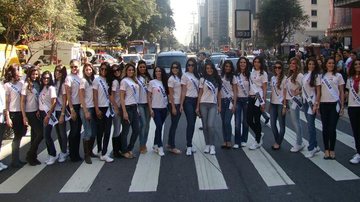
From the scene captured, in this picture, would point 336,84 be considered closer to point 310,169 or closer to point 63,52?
point 310,169

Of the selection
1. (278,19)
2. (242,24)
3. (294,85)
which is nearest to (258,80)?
(294,85)

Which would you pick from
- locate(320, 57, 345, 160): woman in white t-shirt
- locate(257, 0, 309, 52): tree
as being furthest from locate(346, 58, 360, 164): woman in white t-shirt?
locate(257, 0, 309, 52): tree

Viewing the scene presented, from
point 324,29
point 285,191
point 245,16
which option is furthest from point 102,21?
point 285,191

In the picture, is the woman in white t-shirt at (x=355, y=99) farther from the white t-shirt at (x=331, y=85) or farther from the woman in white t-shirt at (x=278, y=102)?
the woman in white t-shirt at (x=278, y=102)

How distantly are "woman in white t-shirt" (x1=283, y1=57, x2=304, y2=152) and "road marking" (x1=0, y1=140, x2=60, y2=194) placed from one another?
4.51 metres

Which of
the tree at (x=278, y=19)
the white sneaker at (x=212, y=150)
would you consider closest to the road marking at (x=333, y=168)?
the white sneaker at (x=212, y=150)

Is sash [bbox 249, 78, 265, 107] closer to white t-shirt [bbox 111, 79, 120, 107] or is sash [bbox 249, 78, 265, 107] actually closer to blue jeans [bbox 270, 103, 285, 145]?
blue jeans [bbox 270, 103, 285, 145]

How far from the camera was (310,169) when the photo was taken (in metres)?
7.42

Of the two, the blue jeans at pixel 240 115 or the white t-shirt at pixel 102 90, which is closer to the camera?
the white t-shirt at pixel 102 90

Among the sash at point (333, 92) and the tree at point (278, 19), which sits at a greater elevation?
the tree at point (278, 19)

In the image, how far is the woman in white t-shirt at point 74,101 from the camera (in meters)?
8.05

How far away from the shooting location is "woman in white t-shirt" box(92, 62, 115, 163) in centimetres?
805

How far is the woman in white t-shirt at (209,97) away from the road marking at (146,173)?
1.07 m

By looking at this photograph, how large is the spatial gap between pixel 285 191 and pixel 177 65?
11.1ft
